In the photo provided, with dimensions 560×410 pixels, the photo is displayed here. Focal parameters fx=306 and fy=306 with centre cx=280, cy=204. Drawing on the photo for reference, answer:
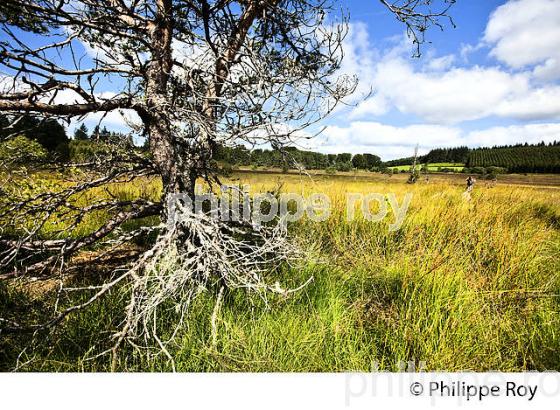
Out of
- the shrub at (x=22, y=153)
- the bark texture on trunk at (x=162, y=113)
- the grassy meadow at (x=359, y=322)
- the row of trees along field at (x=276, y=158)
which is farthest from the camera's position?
the row of trees along field at (x=276, y=158)

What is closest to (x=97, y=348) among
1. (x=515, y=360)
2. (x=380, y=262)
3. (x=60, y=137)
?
(x=60, y=137)

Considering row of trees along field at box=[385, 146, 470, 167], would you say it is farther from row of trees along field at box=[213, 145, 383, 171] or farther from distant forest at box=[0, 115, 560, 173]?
row of trees along field at box=[213, 145, 383, 171]

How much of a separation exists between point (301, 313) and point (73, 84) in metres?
2.23

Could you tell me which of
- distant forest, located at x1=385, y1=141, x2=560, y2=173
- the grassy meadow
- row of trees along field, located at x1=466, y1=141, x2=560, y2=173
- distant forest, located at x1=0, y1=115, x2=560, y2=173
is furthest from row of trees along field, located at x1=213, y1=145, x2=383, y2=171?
row of trees along field, located at x1=466, y1=141, x2=560, y2=173

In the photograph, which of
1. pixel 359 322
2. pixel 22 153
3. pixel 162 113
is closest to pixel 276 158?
pixel 162 113

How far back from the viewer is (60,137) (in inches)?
112

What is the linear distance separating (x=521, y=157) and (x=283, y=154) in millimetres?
96624

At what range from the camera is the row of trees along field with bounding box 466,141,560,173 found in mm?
67500

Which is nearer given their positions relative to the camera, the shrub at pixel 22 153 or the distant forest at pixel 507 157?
the shrub at pixel 22 153

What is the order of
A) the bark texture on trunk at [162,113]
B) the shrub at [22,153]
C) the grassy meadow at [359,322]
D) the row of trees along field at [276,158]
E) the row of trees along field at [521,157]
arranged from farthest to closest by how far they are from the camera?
the row of trees along field at [521,157] → the row of trees along field at [276,158] → the shrub at [22,153] → the bark texture on trunk at [162,113] → the grassy meadow at [359,322]

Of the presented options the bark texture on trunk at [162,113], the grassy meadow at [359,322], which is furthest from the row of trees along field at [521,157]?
the bark texture on trunk at [162,113]

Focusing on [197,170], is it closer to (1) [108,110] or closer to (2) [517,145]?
(1) [108,110]

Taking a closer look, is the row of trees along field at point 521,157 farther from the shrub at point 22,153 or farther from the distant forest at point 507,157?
the shrub at point 22,153

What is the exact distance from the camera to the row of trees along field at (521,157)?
221 ft
